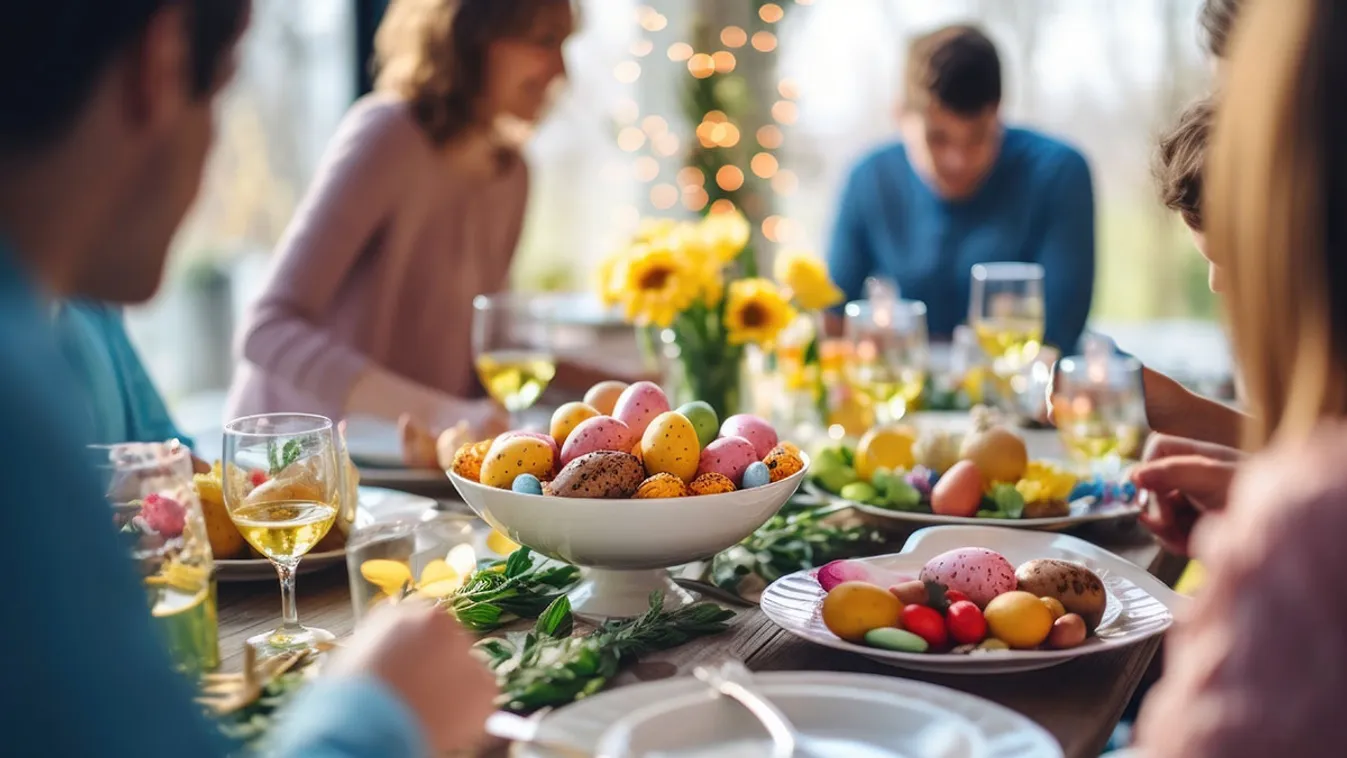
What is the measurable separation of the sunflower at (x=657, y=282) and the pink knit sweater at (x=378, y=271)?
1.67 ft

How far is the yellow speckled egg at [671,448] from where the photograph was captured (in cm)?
112

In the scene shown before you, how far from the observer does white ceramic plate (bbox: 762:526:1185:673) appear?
978 millimetres

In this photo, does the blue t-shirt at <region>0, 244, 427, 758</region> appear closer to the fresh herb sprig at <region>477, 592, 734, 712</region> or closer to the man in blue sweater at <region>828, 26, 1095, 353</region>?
the fresh herb sprig at <region>477, 592, 734, 712</region>

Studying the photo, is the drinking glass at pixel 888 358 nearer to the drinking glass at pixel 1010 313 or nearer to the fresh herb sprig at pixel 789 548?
the drinking glass at pixel 1010 313

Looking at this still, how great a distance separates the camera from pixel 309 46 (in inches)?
145

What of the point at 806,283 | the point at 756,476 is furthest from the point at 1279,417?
the point at 806,283

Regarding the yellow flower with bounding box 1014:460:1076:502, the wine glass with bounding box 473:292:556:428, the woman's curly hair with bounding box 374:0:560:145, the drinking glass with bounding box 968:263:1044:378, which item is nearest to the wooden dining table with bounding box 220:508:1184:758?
the yellow flower with bounding box 1014:460:1076:502

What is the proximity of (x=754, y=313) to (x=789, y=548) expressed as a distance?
67 cm

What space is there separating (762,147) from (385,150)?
8.21 feet

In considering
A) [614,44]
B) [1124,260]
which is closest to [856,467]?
[1124,260]

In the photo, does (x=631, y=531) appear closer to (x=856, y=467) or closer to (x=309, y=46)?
(x=856, y=467)

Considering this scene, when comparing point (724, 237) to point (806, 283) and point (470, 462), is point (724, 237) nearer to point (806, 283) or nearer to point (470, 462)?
point (806, 283)

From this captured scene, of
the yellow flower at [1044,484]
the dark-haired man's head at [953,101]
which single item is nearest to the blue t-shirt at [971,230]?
the dark-haired man's head at [953,101]

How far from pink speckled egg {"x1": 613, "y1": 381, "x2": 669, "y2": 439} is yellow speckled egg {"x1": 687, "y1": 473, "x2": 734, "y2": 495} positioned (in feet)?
0.32
